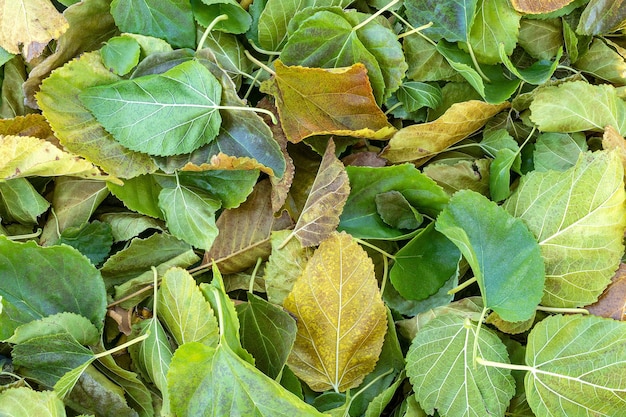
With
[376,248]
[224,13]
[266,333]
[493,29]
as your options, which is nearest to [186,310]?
[266,333]

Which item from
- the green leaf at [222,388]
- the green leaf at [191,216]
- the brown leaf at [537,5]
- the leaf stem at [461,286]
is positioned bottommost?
the green leaf at [222,388]

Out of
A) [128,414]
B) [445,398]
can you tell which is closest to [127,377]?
[128,414]

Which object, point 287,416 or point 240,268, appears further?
point 240,268

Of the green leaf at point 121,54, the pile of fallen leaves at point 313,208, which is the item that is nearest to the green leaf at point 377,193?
the pile of fallen leaves at point 313,208

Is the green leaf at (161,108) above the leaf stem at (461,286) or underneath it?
above

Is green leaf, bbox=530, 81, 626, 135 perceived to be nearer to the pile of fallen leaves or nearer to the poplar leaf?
→ the pile of fallen leaves

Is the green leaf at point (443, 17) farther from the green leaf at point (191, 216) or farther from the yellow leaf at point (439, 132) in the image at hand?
the green leaf at point (191, 216)

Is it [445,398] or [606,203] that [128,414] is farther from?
[606,203]
